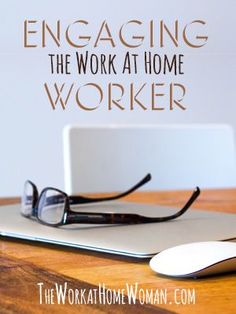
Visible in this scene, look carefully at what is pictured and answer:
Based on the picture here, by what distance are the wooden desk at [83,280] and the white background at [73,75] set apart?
0.99 feet

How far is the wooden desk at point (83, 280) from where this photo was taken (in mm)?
421

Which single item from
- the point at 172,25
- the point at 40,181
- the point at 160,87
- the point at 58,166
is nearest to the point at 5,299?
the point at 160,87

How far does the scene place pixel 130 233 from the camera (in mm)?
629

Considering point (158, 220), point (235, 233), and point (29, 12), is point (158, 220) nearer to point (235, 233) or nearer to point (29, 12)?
A: point (235, 233)

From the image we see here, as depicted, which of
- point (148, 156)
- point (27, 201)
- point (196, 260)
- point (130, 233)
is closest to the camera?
point (196, 260)

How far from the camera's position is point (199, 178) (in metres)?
1.56

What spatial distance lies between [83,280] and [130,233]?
0.45 feet

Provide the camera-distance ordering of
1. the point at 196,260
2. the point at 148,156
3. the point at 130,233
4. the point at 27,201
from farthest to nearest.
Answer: the point at 148,156, the point at 27,201, the point at 130,233, the point at 196,260

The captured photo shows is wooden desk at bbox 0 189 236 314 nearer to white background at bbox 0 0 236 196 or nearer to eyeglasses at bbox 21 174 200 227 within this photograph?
eyeglasses at bbox 21 174 200 227

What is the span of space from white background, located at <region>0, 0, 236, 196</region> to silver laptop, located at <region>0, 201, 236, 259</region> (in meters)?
0.22

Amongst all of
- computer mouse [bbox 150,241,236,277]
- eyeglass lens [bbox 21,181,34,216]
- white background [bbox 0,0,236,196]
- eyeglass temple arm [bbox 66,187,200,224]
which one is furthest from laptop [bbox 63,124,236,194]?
computer mouse [bbox 150,241,236,277]

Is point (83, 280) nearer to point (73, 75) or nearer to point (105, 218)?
point (105, 218)

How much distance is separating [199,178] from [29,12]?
74 centimetres

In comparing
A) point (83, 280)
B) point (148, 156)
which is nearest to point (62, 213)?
point (83, 280)
